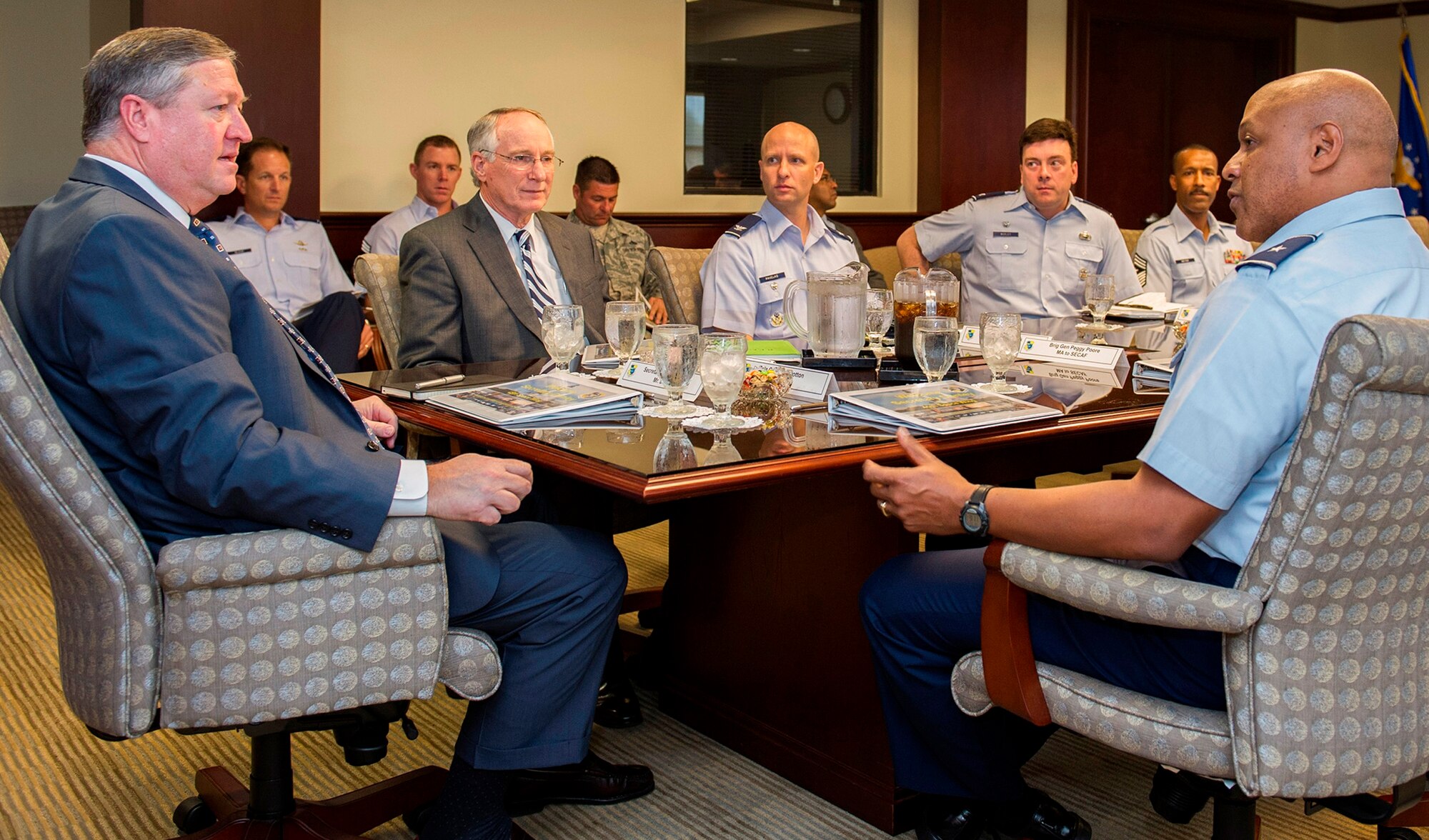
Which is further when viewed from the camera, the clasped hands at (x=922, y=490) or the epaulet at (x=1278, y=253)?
the clasped hands at (x=922, y=490)

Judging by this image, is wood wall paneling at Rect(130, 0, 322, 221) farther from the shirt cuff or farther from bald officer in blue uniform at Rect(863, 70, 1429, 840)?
bald officer in blue uniform at Rect(863, 70, 1429, 840)

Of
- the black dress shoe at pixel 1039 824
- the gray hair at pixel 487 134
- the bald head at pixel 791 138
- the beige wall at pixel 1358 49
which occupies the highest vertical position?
the beige wall at pixel 1358 49

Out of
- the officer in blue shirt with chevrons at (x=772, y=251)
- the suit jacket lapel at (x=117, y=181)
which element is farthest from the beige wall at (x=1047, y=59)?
the suit jacket lapel at (x=117, y=181)

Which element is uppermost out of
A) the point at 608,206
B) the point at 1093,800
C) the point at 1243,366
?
the point at 608,206

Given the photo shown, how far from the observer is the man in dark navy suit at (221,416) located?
144 centimetres

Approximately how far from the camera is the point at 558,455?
5.38 ft

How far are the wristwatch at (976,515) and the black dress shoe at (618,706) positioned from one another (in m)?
1.11

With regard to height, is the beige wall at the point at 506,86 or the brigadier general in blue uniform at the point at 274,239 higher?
the beige wall at the point at 506,86

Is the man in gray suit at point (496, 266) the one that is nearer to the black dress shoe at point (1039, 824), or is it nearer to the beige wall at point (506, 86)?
the black dress shoe at point (1039, 824)

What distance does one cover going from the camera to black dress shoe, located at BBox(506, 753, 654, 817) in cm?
210

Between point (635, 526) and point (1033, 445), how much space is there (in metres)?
1.03

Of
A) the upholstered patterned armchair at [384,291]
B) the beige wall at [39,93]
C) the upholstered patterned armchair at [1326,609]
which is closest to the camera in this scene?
the upholstered patterned armchair at [1326,609]

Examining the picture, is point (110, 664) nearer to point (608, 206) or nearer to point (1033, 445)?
point (1033, 445)

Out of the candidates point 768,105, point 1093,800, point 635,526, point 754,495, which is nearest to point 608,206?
point 768,105
